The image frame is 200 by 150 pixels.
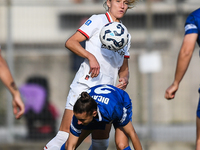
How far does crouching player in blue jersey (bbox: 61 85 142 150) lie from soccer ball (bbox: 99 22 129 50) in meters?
0.47

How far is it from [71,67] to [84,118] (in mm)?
4669

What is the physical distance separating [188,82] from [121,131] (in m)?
4.41

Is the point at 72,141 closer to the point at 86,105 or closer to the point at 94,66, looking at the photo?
the point at 86,105

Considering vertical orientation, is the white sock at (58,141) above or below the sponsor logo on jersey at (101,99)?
below

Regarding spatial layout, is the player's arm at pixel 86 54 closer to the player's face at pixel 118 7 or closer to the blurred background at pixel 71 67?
the player's face at pixel 118 7

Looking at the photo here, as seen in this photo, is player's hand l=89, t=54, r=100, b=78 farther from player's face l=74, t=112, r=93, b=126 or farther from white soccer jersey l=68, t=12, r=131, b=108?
player's face l=74, t=112, r=93, b=126

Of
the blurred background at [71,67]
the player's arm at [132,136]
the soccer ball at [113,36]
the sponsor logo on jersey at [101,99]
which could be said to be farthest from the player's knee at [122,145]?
the blurred background at [71,67]

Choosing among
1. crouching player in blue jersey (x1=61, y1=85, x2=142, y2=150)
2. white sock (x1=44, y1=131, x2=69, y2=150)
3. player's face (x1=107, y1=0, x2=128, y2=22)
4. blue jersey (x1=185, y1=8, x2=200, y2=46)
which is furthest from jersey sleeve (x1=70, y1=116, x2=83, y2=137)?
blue jersey (x1=185, y1=8, x2=200, y2=46)

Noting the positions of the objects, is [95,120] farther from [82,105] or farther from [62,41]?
[62,41]

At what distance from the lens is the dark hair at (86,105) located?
396cm

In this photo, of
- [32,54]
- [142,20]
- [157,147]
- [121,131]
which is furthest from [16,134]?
[121,131]

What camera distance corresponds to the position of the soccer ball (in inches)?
169

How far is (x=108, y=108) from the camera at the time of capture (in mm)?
4129

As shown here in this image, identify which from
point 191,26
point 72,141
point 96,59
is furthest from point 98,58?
point 191,26
